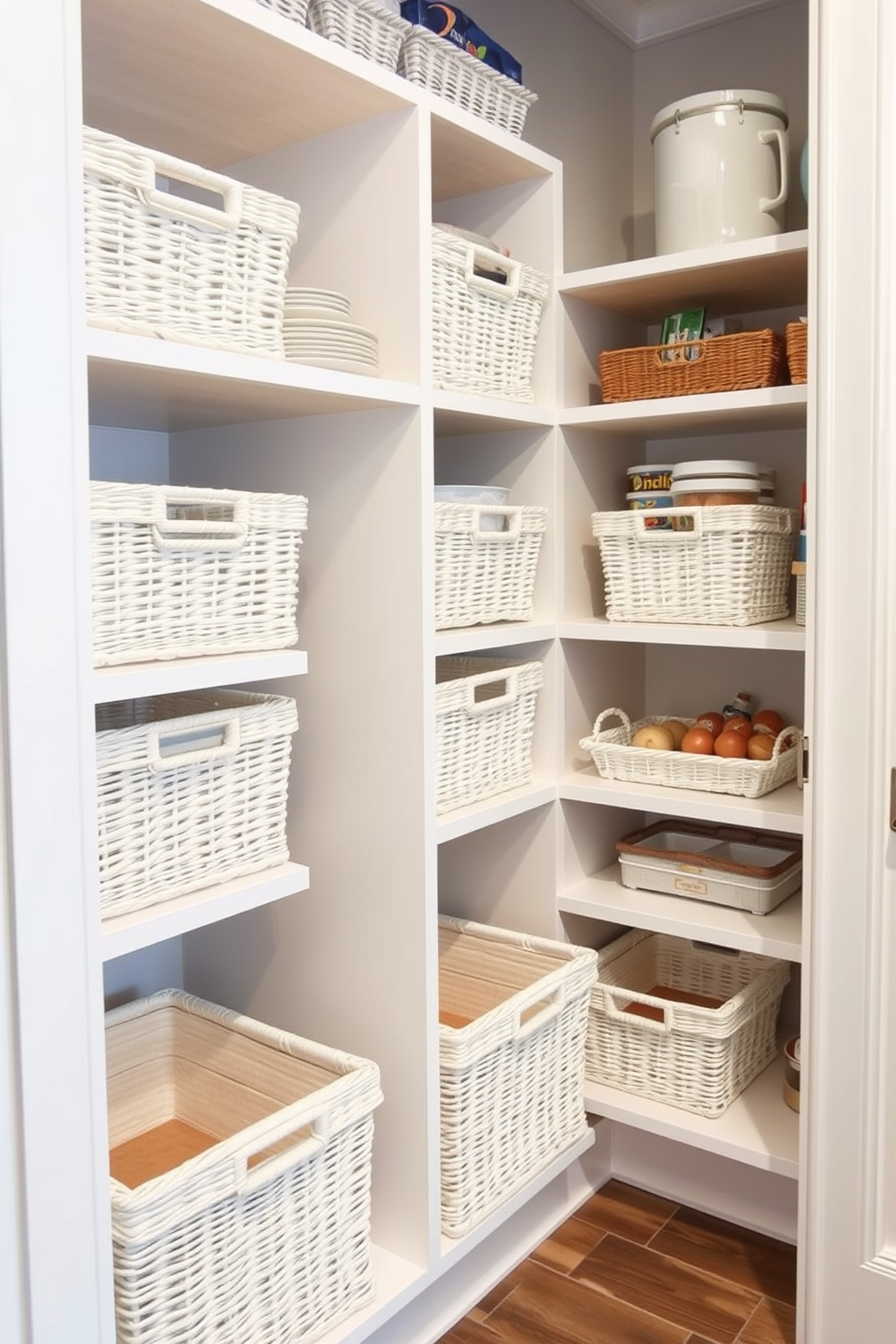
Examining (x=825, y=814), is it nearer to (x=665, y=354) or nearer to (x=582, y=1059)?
(x=582, y=1059)

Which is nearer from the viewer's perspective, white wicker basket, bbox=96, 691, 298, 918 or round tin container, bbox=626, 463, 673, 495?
white wicker basket, bbox=96, 691, 298, 918

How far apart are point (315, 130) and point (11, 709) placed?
3.40ft

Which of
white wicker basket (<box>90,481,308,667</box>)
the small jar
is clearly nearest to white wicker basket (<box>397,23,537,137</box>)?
white wicker basket (<box>90,481,308,667</box>)

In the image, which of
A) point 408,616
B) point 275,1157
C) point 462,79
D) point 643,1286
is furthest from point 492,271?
point 643,1286

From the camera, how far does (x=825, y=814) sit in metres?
1.58

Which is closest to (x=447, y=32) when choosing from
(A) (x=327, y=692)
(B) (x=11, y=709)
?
(A) (x=327, y=692)

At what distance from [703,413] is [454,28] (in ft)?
2.31

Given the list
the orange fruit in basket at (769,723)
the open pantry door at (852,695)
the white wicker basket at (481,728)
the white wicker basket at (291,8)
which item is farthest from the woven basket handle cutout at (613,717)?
the white wicker basket at (291,8)

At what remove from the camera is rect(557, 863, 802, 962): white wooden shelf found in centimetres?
183

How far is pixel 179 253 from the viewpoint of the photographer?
1.27 metres

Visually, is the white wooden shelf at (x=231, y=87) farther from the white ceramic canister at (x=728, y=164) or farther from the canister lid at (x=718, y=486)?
the canister lid at (x=718, y=486)

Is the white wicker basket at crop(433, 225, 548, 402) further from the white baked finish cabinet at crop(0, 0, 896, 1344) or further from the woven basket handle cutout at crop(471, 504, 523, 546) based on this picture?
the woven basket handle cutout at crop(471, 504, 523, 546)

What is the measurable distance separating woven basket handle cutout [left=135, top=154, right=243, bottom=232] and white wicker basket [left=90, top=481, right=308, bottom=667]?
301 mm

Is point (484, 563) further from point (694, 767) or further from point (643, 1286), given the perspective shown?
point (643, 1286)
